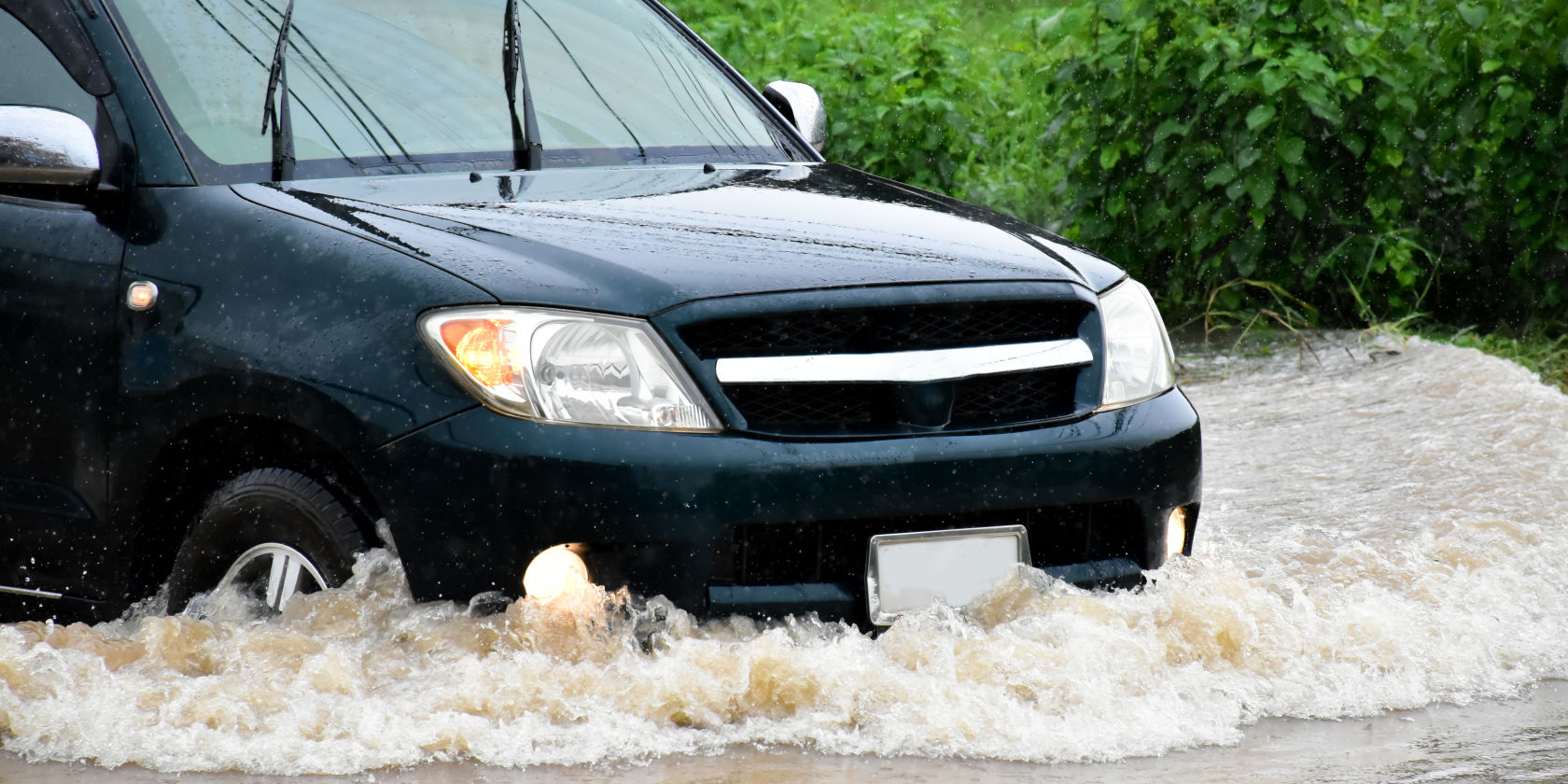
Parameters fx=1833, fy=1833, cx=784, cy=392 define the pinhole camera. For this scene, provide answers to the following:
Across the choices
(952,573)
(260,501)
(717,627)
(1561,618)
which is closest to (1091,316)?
(952,573)

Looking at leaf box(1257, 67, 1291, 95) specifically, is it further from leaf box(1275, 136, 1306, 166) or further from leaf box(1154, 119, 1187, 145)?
leaf box(1154, 119, 1187, 145)

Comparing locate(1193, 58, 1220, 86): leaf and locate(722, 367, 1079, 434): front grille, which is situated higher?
locate(1193, 58, 1220, 86): leaf

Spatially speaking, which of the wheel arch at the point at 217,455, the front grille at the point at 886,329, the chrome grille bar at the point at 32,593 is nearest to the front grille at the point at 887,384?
the front grille at the point at 886,329

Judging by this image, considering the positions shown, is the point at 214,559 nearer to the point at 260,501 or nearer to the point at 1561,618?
the point at 260,501

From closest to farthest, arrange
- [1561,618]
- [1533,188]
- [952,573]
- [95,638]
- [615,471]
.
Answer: [615,471], [952,573], [95,638], [1561,618], [1533,188]

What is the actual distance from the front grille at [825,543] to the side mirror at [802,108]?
6.46ft

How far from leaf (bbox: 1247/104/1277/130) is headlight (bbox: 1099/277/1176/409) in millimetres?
3911

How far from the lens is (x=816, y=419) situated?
3.19 meters

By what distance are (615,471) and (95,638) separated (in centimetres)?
118

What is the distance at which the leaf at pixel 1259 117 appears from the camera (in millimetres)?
7445

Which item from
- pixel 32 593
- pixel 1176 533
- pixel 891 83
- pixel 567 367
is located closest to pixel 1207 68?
pixel 891 83

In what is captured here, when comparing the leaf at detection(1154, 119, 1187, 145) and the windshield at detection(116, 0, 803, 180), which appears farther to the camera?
the leaf at detection(1154, 119, 1187, 145)

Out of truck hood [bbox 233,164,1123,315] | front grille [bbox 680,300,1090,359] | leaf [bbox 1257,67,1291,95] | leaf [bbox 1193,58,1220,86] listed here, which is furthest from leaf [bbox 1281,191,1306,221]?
front grille [bbox 680,300,1090,359]

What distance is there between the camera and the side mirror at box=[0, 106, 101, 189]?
11.4 feet
